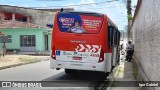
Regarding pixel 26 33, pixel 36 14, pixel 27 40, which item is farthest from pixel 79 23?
pixel 36 14

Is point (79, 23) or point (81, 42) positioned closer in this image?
point (81, 42)

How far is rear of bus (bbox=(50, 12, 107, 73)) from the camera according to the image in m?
13.7

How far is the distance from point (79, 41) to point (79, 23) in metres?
0.74

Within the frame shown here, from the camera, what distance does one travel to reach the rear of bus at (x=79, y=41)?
13656 millimetres

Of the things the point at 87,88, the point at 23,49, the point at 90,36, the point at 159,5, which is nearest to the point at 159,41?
the point at 159,5

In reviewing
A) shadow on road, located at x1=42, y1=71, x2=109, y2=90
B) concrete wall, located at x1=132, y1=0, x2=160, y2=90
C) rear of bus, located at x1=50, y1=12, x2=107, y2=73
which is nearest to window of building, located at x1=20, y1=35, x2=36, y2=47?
shadow on road, located at x1=42, y1=71, x2=109, y2=90

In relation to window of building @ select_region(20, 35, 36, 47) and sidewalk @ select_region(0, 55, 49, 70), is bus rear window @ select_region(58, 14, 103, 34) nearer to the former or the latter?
sidewalk @ select_region(0, 55, 49, 70)

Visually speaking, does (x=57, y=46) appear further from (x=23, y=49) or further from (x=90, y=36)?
(x=23, y=49)

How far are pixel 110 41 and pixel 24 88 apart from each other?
15.2 ft

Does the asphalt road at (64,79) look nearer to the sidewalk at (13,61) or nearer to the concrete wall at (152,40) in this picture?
the concrete wall at (152,40)

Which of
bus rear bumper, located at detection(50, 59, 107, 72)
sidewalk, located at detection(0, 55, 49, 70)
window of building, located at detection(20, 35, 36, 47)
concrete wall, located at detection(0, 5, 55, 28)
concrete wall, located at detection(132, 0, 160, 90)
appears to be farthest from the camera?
concrete wall, located at detection(0, 5, 55, 28)

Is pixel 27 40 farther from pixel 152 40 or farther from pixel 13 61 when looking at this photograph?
pixel 152 40

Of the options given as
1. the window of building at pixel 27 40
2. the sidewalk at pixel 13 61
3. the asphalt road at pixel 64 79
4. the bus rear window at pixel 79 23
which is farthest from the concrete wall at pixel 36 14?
the bus rear window at pixel 79 23

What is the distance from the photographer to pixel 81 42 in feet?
45.2
